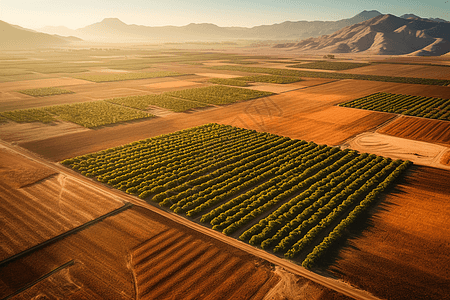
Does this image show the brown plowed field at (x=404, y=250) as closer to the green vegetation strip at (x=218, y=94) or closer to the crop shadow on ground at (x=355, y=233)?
the crop shadow on ground at (x=355, y=233)

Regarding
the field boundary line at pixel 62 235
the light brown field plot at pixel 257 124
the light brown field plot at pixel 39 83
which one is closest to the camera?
the field boundary line at pixel 62 235

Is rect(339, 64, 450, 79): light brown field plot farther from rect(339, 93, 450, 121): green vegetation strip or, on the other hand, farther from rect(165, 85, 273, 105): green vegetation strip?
rect(165, 85, 273, 105): green vegetation strip

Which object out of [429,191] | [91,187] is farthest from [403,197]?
[91,187]

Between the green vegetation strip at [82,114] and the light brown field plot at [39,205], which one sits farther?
the green vegetation strip at [82,114]

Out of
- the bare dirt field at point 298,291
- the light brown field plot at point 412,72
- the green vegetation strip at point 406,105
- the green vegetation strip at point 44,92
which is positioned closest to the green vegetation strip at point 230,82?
the green vegetation strip at point 406,105

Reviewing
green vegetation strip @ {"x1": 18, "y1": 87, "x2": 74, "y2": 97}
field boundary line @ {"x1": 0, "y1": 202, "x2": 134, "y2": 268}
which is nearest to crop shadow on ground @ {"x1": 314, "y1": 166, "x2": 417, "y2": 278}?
field boundary line @ {"x1": 0, "y1": 202, "x2": 134, "y2": 268}

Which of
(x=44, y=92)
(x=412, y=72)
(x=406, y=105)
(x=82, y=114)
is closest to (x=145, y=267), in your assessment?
(x=82, y=114)

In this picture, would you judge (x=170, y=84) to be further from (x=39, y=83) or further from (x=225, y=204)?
(x=225, y=204)

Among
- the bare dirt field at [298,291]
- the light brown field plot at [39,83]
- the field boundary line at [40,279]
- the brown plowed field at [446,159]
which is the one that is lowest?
the field boundary line at [40,279]
